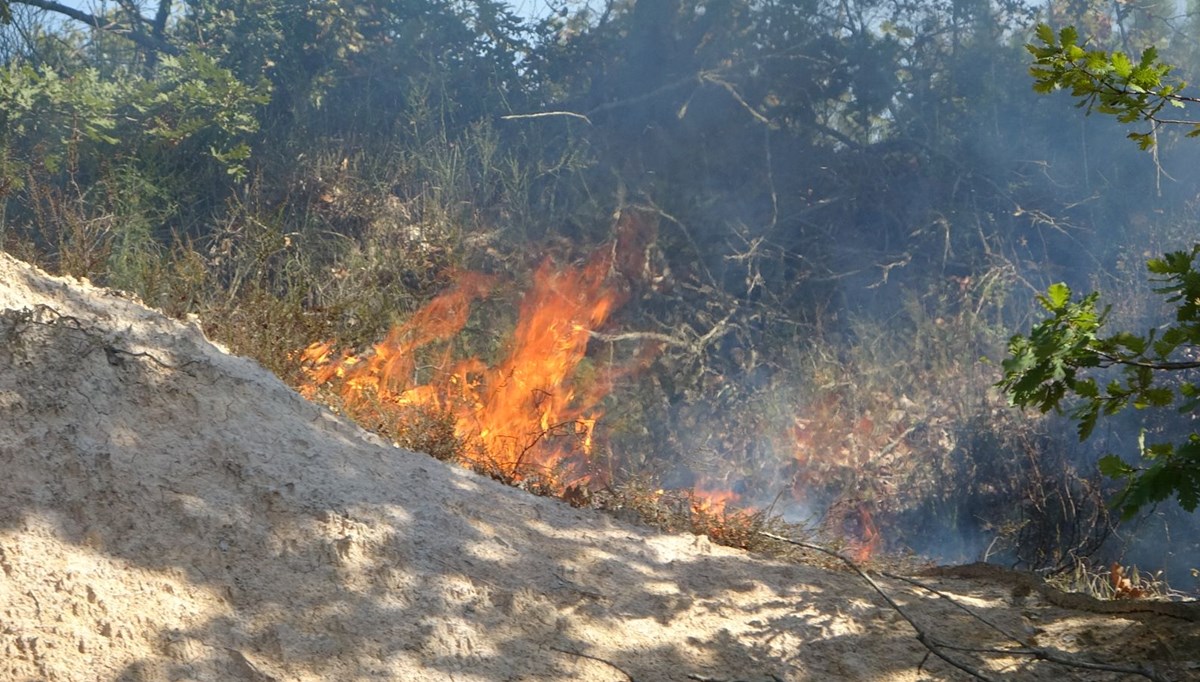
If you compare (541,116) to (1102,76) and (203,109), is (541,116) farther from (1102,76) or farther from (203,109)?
(1102,76)

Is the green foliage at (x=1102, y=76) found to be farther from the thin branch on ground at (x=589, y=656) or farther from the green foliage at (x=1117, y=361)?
the thin branch on ground at (x=589, y=656)

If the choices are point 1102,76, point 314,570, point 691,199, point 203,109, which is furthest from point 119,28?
point 1102,76

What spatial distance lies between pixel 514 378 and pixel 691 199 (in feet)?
13.6

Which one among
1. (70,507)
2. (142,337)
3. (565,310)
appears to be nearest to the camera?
(70,507)

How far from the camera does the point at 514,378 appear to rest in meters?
8.20

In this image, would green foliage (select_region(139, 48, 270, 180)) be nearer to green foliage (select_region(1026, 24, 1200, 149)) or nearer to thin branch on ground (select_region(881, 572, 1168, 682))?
thin branch on ground (select_region(881, 572, 1168, 682))

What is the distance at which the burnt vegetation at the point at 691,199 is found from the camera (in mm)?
9453

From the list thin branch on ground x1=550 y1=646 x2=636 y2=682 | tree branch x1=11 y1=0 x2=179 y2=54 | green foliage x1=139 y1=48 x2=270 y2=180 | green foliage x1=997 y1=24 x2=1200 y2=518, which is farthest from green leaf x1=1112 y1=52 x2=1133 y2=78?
tree branch x1=11 y1=0 x2=179 y2=54

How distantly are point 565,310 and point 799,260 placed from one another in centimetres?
287

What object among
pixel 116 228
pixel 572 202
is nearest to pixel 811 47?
pixel 572 202

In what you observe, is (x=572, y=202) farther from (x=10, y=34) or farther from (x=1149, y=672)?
(x=1149, y=672)

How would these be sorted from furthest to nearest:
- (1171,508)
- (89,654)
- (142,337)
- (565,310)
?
1. (565,310)
2. (1171,508)
3. (142,337)
4. (89,654)

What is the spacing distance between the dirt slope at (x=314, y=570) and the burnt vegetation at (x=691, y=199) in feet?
13.5

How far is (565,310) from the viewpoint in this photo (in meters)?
10.2
